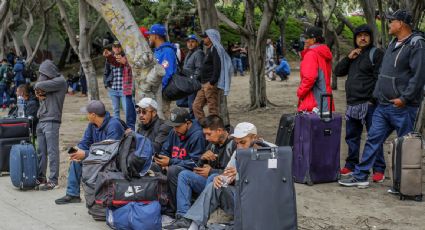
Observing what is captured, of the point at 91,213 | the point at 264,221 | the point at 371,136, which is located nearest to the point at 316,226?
the point at 264,221

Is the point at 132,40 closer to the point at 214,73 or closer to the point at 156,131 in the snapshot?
the point at 156,131

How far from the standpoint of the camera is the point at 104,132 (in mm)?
8570

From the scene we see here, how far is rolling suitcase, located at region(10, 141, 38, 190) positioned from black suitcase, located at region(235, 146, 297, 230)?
434 cm

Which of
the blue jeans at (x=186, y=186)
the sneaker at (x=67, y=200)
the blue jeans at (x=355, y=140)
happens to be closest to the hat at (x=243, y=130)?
the blue jeans at (x=186, y=186)

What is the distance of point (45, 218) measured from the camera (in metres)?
8.04

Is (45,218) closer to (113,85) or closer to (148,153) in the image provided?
(148,153)

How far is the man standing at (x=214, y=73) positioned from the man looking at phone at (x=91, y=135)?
2.23 m

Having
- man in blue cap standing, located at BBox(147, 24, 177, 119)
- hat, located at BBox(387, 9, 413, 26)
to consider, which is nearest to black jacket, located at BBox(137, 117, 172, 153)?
man in blue cap standing, located at BBox(147, 24, 177, 119)

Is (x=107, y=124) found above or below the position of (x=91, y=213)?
above

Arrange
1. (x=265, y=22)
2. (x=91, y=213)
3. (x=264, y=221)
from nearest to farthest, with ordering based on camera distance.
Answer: (x=264, y=221) → (x=91, y=213) → (x=265, y=22)

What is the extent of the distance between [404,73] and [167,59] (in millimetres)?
3711

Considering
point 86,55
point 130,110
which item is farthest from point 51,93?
point 86,55

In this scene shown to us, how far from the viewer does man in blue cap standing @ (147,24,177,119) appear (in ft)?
32.8

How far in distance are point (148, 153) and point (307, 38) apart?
262cm
